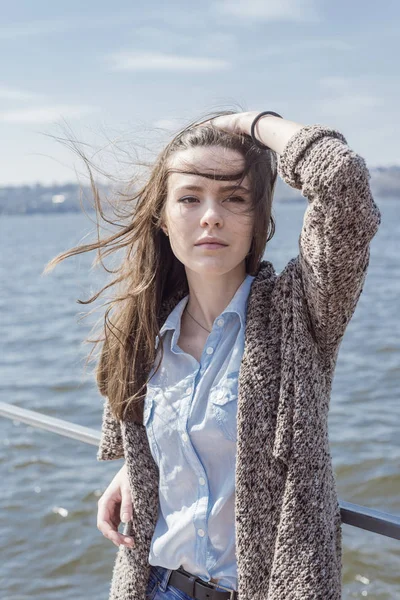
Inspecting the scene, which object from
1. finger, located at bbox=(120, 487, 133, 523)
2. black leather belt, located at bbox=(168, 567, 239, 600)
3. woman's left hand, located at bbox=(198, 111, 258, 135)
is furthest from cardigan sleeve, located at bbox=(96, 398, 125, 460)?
woman's left hand, located at bbox=(198, 111, 258, 135)

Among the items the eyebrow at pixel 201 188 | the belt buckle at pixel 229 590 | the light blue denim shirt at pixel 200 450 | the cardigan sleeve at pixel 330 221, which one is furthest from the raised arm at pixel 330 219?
the belt buckle at pixel 229 590

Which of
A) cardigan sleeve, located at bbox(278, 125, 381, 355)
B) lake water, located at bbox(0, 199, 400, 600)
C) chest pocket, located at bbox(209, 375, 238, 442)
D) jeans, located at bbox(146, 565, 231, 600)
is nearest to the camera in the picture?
cardigan sleeve, located at bbox(278, 125, 381, 355)

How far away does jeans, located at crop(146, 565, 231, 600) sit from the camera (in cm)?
167

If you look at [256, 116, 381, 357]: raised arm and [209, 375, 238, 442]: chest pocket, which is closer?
[256, 116, 381, 357]: raised arm

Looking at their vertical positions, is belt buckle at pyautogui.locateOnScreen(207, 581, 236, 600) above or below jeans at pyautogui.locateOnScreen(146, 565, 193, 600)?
above

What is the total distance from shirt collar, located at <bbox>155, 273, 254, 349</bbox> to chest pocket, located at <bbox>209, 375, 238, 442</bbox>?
15 cm

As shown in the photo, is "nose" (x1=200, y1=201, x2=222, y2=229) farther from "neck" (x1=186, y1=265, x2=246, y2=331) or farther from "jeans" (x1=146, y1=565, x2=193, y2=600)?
"jeans" (x1=146, y1=565, x2=193, y2=600)

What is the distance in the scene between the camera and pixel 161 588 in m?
1.71

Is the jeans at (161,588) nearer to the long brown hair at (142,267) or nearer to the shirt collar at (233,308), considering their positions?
the long brown hair at (142,267)

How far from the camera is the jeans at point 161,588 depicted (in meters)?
1.67

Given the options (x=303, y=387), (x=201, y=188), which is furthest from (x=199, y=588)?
(x=201, y=188)

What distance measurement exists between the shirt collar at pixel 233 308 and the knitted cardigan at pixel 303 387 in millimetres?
76

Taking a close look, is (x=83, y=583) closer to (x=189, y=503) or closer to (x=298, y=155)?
(x=189, y=503)

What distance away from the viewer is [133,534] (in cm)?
177
